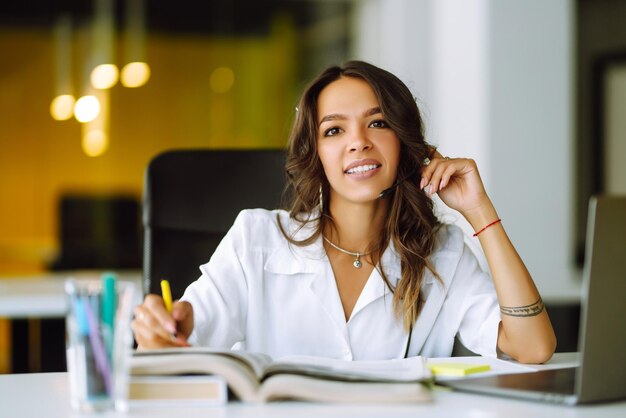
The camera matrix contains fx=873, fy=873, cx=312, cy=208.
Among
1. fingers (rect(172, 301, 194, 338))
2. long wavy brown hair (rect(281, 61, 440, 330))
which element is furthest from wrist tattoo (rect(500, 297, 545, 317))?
fingers (rect(172, 301, 194, 338))

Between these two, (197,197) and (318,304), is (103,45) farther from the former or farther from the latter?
(318,304)

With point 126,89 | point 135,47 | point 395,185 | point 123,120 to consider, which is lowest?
point 395,185

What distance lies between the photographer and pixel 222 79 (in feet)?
19.6

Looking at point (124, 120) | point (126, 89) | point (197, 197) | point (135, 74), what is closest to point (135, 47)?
point (135, 74)

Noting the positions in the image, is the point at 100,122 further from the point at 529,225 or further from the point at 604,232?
the point at 604,232

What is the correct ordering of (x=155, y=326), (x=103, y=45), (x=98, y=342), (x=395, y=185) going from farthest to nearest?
(x=103, y=45) < (x=395, y=185) < (x=155, y=326) < (x=98, y=342)

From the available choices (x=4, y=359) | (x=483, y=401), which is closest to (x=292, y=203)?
(x=483, y=401)

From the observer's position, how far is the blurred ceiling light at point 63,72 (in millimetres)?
5793

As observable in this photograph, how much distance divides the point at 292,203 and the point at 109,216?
406cm

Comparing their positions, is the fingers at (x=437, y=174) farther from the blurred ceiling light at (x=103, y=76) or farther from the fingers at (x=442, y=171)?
the blurred ceiling light at (x=103, y=76)

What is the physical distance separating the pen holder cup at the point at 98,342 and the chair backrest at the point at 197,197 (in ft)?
3.11

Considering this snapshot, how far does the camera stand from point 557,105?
14.4 ft

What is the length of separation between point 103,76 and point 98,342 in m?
4.94

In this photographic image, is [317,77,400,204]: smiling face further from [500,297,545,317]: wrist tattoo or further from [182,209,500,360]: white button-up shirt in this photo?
[500,297,545,317]: wrist tattoo
